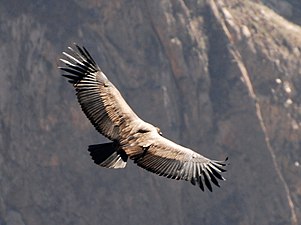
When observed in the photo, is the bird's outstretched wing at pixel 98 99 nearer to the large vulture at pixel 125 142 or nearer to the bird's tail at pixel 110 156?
the large vulture at pixel 125 142

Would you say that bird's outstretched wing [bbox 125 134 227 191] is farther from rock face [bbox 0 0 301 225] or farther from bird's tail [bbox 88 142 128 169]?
rock face [bbox 0 0 301 225]

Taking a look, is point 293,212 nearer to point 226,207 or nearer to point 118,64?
point 226,207

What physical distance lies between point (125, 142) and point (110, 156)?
1.73 ft

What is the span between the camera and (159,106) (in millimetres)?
98812

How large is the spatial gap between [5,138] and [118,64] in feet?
39.0

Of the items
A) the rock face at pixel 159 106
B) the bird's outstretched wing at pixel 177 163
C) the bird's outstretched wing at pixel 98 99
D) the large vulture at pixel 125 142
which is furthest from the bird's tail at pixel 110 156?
the rock face at pixel 159 106

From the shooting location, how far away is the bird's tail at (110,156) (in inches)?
1068

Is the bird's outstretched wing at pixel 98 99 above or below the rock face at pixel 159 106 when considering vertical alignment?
above

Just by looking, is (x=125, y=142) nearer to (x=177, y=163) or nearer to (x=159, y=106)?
(x=177, y=163)

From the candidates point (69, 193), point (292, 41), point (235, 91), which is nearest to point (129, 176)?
point (69, 193)

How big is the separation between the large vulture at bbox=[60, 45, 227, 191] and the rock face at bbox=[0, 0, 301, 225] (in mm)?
67662

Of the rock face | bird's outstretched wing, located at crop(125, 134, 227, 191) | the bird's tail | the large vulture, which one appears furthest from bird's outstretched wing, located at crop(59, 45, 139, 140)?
the rock face

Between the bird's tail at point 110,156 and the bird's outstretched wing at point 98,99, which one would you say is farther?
the bird's outstretched wing at point 98,99

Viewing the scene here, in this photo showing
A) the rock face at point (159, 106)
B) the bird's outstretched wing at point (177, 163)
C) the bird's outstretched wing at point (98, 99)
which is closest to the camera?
the bird's outstretched wing at point (177, 163)
